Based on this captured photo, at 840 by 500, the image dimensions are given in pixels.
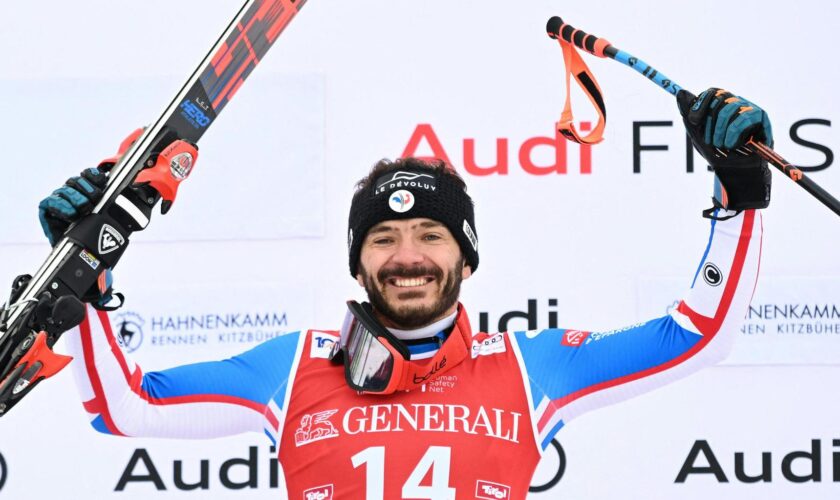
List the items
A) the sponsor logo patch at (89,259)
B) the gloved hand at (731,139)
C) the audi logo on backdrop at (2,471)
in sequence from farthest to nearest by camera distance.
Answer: the audi logo on backdrop at (2,471) → the sponsor logo patch at (89,259) → the gloved hand at (731,139)

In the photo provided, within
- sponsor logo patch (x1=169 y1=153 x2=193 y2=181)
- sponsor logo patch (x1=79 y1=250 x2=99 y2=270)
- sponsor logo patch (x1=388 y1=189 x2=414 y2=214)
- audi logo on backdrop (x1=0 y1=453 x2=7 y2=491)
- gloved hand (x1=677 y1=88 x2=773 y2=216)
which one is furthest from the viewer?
audi logo on backdrop (x1=0 y1=453 x2=7 y2=491)

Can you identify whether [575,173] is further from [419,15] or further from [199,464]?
[199,464]

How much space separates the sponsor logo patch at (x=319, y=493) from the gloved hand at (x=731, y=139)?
952mm

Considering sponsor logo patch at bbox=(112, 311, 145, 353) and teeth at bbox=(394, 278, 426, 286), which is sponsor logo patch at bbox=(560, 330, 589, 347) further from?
sponsor logo patch at bbox=(112, 311, 145, 353)

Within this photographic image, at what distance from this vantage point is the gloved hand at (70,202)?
2295 millimetres

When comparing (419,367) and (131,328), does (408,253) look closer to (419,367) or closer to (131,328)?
(419,367)

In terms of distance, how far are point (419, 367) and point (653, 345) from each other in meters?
0.49

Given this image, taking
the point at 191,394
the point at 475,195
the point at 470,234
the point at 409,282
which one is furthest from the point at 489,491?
the point at 475,195

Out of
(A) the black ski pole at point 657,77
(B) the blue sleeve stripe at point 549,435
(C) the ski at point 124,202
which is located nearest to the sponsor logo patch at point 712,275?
(A) the black ski pole at point 657,77

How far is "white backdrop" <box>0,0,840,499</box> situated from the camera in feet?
11.8

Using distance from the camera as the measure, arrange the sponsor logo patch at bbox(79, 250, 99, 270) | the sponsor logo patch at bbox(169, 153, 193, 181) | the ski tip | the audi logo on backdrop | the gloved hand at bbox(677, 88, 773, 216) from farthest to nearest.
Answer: the audi logo on backdrop
the ski tip
the sponsor logo patch at bbox(169, 153, 193, 181)
the sponsor logo patch at bbox(79, 250, 99, 270)
the gloved hand at bbox(677, 88, 773, 216)

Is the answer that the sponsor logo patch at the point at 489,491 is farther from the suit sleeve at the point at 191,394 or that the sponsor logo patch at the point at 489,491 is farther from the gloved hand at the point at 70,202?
the gloved hand at the point at 70,202

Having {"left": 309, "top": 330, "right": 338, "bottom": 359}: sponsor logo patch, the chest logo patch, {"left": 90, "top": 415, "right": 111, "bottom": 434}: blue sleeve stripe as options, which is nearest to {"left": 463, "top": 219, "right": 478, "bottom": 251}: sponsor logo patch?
{"left": 309, "top": 330, "right": 338, "bottom": 359}: sponsor logo patch

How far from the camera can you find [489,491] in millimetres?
2402
